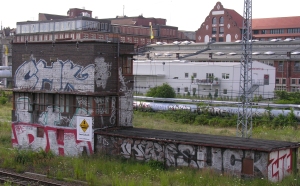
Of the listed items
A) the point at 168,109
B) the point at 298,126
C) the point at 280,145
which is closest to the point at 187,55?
the point at 168,109

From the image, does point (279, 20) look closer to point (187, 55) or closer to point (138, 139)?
point (187, 55)

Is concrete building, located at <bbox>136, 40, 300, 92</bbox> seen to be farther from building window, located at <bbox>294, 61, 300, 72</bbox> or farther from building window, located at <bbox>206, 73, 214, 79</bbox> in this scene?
building window, located at <bbox>206, 73, 214, 79</bbox>

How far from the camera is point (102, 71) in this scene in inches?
896

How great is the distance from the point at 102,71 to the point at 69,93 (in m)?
2.08

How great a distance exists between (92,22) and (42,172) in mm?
61048

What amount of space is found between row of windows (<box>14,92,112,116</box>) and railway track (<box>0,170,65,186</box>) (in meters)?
5.32

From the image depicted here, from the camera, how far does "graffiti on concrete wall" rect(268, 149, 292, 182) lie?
17422mm

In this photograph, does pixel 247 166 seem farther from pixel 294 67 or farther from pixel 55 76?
pixel 294 67

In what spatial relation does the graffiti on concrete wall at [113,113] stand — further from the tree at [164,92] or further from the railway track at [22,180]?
the tree at [164,92]

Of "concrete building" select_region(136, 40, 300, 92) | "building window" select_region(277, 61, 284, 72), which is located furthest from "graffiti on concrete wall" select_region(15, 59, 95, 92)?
"building window" select_region(277, 61, 284, 72)

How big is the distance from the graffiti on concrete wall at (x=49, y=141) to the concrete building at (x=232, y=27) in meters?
72.1

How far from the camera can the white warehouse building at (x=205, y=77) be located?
5597 cm

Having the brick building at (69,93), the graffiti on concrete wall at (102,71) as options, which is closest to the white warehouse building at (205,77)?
the brick building at (69,93)

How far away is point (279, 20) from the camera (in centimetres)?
10075
